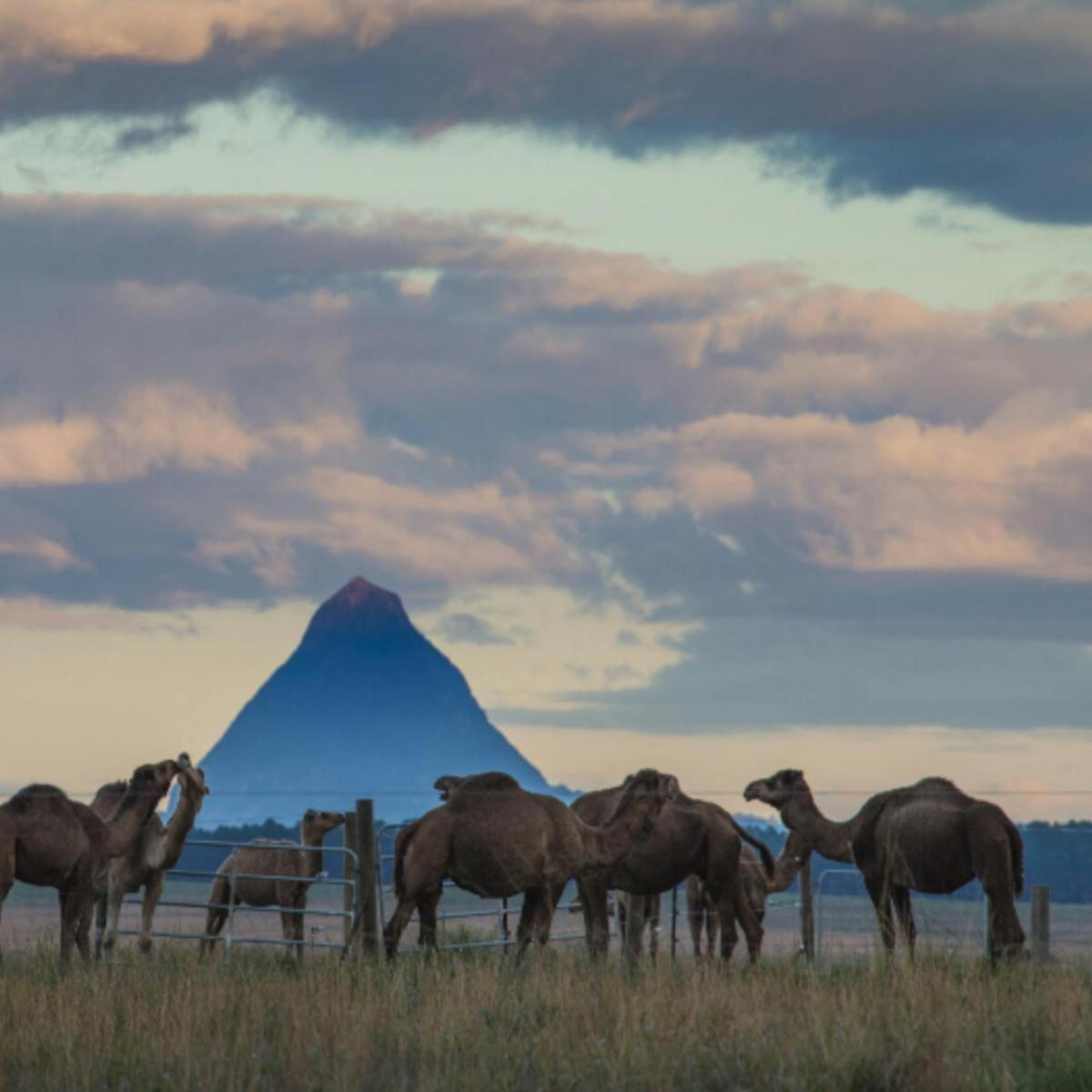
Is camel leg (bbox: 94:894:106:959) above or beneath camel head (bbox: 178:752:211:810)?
beneath

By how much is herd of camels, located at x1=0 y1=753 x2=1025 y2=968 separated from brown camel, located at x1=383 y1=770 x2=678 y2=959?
17 mm

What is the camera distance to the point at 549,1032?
14.0 meters

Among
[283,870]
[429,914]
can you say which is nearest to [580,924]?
[283,870]

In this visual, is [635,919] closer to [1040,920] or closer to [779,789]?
[779,789]

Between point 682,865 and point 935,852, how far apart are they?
2.84 meters

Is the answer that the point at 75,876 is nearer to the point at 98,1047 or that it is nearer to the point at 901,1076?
the point at 98,1047

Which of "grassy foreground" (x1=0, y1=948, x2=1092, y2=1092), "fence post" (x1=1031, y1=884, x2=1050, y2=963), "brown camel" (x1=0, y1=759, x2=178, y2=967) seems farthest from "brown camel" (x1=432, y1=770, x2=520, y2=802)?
"fence post" (x1=1031, y1=884, x2=1050, y2=963)

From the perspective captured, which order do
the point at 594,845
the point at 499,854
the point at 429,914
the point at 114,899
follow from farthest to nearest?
the point at 114,899 < the point at 594,845 < the point at 429,914 < the point at 499,854

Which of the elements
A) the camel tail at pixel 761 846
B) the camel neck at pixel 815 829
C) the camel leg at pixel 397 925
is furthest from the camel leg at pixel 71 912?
the camel neck at pixel 815 829

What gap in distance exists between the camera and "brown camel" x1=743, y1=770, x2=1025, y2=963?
1956 cm

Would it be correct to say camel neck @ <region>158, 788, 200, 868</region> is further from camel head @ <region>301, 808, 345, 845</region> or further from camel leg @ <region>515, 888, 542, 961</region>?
camel leg @ <region>515, 888, 542, 961</region>

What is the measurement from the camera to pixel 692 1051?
13.4 meters

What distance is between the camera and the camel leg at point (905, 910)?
64.5ft

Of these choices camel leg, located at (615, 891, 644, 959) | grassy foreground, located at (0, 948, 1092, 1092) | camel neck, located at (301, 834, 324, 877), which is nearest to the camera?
grassy foreground, located at (0, 948, 1092, 1092)
